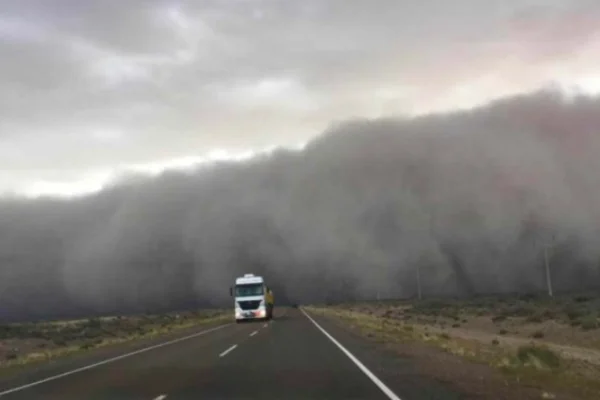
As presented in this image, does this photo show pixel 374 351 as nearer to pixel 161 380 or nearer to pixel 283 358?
pixel 283 358

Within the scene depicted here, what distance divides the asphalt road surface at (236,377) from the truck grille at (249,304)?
31444mm

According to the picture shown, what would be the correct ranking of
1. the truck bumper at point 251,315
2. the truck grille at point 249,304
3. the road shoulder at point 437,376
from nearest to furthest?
1. the road shoulder at point 437,376
2. the truck grille at point 249,304
3. the truck bumper at point 251,315

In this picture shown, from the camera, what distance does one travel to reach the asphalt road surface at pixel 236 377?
13.4 meters

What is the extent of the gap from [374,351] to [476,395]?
12.2 metres

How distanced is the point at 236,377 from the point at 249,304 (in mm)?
41702

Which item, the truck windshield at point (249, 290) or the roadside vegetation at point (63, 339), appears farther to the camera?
the truck windshield at point (249, 290)

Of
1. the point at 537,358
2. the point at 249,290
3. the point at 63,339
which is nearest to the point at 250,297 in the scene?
the point at 249,290

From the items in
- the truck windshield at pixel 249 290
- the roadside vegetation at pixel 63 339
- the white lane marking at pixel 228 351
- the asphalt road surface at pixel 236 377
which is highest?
the truck windshield at pixel 249 290

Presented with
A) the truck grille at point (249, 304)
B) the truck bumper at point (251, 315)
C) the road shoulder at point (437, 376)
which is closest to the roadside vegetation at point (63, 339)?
the truck bumper at point (251, 315)

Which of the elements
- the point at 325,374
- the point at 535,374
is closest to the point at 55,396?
the point at 325,374

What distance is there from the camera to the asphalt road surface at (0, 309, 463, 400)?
1342cm

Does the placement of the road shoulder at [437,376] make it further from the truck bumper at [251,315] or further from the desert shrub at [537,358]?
the truck bumper at [251,315]

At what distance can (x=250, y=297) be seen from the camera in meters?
57.4

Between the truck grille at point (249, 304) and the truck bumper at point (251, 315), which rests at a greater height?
the truck grille at point (249, 304)
